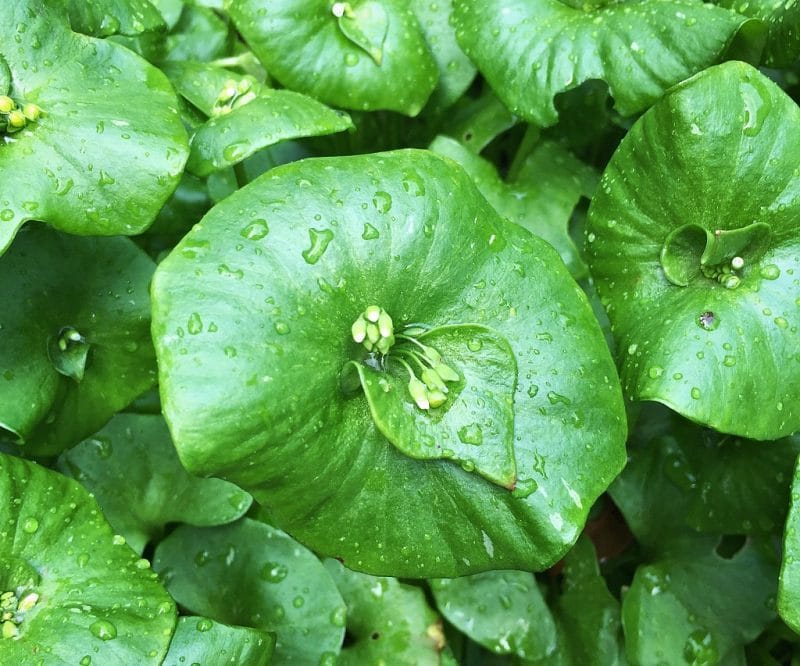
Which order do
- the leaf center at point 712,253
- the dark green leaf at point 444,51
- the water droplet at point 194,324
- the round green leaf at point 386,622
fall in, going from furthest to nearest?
1. the dark green leaf at point 444,51
2. the round green leaf at point 386,622
3. the leaf center at point 712,253
4. the water droplet at point 194,324

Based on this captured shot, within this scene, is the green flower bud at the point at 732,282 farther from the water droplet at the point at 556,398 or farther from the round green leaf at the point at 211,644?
the round green leaf at the point at 211,644

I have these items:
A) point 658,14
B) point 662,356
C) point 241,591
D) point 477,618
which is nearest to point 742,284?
point 662,356

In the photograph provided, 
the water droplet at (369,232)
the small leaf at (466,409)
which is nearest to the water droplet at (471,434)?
the small leaf at (466,409)

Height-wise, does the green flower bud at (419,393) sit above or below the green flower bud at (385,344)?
below

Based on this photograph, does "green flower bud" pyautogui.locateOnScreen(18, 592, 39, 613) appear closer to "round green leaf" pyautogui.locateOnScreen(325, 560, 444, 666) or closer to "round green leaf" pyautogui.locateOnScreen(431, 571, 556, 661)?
"round green leaf" pyautogui.locateOnScreen(325, 560, 444, 666)

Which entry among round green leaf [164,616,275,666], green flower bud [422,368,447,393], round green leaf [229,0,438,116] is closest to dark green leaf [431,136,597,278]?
round green leaf [229,0,438,116]

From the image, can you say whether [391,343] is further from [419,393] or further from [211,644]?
[211,644]

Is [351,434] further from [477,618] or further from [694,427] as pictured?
[694,427]
